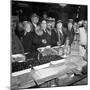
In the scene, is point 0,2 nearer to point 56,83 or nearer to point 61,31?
point 61,31

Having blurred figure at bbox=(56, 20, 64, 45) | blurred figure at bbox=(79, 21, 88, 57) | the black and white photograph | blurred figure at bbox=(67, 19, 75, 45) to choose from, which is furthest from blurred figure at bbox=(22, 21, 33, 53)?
blurred figure at bbox=(79, 21, 88, 57)

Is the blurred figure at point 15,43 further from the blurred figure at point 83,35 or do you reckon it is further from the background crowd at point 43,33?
the blurred figure at point 83,35

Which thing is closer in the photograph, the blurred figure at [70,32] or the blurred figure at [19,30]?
the blurred figure at [19,30]

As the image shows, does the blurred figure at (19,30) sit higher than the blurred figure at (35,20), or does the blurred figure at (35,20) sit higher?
the blurred figure at (35,20)

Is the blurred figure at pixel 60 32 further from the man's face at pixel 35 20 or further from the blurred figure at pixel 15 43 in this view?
the blurred figure at pixel 15 43

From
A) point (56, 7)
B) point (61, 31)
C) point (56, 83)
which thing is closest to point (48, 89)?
point (56, 83)

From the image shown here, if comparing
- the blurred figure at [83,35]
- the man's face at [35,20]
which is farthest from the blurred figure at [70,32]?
the man's face at [35,20]

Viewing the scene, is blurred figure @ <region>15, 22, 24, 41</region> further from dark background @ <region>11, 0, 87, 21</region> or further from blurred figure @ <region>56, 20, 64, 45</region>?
blurred figure @ <region>56, 20, 64, 45</region>

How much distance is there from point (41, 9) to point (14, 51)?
0.54 meters

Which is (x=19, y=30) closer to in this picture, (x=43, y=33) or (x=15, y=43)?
(x=15, y=43)

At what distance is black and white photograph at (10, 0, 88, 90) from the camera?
1.66 m

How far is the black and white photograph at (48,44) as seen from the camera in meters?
1.66

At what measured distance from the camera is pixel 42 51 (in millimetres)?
1736

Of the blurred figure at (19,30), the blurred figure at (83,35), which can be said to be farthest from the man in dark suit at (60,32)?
the blurred figure at (19,30)
